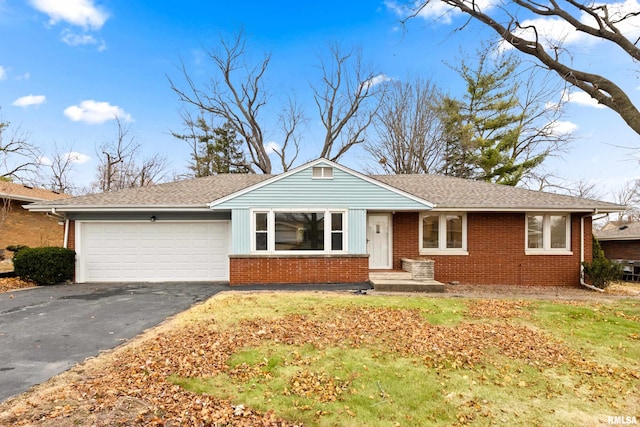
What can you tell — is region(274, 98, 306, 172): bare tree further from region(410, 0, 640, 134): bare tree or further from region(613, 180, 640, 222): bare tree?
region(613, 180, 640, 222): bare tree

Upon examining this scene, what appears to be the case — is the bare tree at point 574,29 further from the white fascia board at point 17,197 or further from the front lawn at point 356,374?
the white fascia board at point 17,197

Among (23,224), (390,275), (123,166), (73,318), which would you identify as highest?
(123,166)

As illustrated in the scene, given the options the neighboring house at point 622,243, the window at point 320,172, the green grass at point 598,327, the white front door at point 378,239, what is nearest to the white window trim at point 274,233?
the window at point 320,172

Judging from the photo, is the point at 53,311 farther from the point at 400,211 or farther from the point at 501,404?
the point at 400,211

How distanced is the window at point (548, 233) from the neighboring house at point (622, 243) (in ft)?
32.1

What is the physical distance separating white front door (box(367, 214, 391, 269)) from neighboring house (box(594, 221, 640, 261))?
1546 centimetres

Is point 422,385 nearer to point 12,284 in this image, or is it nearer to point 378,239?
point 378,239

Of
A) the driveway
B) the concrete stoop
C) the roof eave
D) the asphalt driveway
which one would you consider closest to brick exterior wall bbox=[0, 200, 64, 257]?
the asphalt driveway

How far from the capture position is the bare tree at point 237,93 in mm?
24406

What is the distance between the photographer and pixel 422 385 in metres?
3.80

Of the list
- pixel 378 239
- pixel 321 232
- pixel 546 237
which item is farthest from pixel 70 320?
pixel 546 237

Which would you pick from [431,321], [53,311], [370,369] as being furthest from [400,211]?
[53,311]

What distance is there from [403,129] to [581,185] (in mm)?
21141

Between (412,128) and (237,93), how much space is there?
13.7 m
